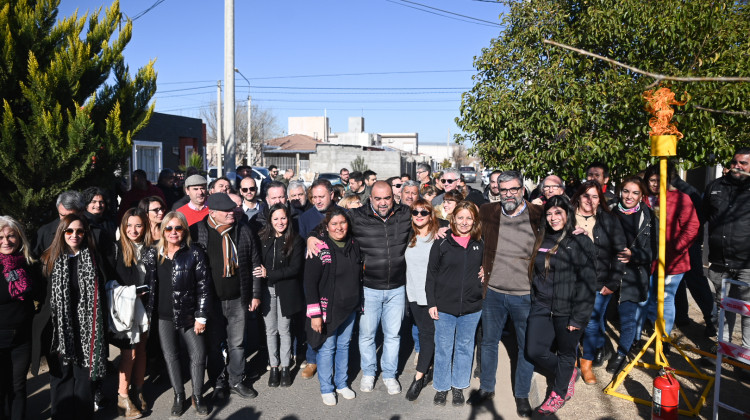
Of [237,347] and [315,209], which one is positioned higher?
[315,209]

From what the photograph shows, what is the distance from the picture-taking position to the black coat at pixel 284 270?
17.3ft

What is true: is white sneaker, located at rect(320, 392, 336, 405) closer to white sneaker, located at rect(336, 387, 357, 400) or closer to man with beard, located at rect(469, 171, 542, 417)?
white sneaker, located at rect(336, 387, 357, 400)

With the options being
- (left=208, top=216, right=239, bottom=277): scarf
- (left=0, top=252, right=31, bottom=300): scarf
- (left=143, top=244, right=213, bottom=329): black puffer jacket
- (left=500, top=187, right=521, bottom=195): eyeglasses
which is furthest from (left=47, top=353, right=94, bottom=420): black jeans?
(left=500, top=187, right=521, bottom=195): eyeglasses

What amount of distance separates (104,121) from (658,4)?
669cm

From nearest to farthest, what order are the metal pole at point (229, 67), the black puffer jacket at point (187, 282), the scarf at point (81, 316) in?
the scarf at point (81, 316)
the black puffer jacket at point (187, 282)
the metal pole at point (229, 67)

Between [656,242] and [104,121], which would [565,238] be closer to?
[656,242]

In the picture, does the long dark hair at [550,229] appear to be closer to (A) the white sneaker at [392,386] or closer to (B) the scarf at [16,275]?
(A) the white sneaker at [392,386]

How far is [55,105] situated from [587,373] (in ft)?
20.3

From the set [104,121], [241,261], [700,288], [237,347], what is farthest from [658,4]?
[104,121]

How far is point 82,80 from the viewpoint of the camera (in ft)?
19.8

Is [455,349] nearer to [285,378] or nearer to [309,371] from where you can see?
[309,371]

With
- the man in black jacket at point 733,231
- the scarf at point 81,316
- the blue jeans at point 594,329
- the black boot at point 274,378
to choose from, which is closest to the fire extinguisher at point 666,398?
the blue jeans at point 594,329

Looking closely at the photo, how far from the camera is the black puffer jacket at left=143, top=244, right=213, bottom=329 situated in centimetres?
455

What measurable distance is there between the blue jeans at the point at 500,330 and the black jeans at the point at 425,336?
1.71 feet
